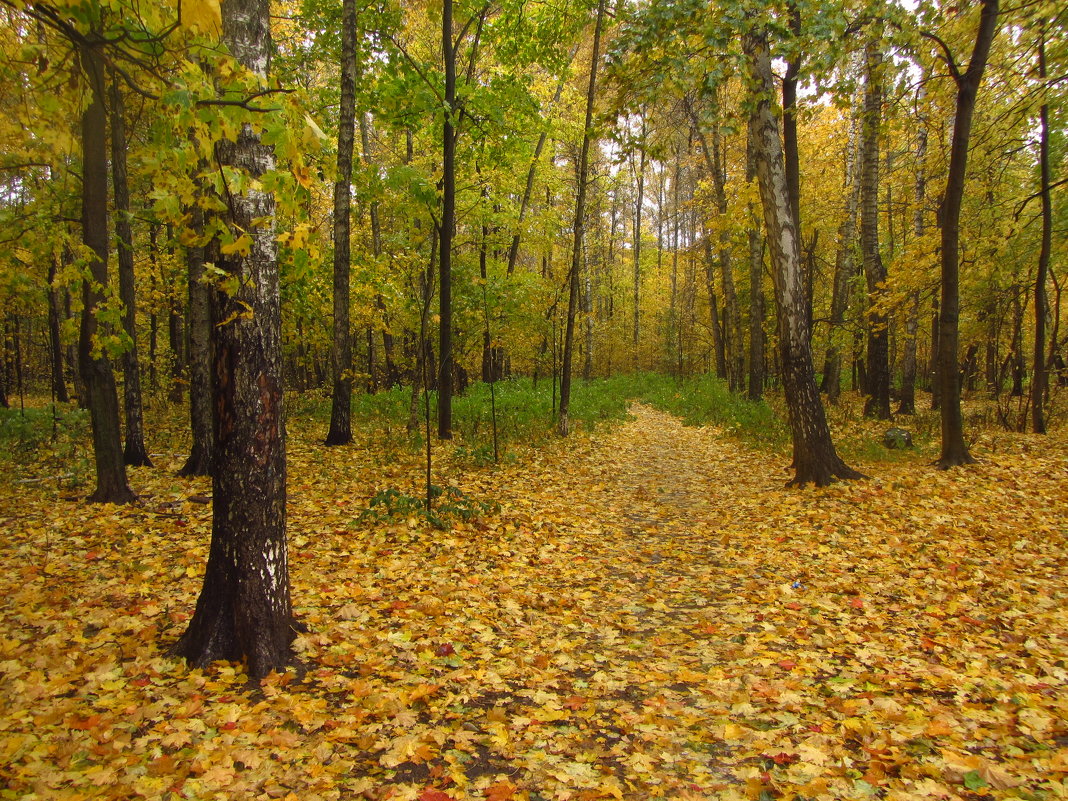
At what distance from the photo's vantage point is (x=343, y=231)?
10656 millimetres

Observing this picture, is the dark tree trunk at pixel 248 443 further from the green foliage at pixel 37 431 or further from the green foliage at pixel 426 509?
the green foliage at pixel 37 431

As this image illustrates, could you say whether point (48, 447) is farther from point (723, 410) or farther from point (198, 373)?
point (723, 410)

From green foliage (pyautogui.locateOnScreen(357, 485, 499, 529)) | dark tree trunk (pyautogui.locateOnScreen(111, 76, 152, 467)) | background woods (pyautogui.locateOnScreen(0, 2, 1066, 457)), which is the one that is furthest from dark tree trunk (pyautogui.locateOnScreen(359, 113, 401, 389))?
green foliage (pyautogui.locateOnScreen(357, 485, 499, 529))

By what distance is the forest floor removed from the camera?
2.89 m

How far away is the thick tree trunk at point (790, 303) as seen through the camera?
319 inches

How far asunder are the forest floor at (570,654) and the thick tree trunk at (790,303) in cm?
74

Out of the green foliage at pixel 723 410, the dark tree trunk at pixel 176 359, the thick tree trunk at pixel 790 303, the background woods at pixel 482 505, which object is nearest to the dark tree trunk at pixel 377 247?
the background woods at pixel 482 505

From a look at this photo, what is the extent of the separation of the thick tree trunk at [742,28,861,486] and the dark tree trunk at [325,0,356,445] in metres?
6.69

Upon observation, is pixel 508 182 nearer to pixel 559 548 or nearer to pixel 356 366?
pixel 559 548

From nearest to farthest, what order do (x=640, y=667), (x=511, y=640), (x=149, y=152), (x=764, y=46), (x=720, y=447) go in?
1. (x=149, y=152)
2. (x=640, y=667)
3. (x=511, y=640)
4. (x=764, y=46)
5. (x=720, y=447)

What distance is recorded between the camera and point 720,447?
1270 cm

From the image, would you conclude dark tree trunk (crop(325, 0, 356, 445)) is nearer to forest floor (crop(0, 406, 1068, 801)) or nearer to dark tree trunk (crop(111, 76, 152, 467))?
dark tree trunk (crop(111, 76, 152, 467))

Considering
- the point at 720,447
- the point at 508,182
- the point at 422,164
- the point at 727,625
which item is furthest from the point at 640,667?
the point at 422,164

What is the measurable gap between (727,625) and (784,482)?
4.94m
